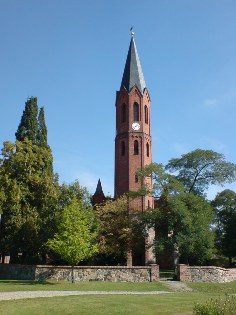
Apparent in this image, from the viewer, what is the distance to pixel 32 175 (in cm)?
3528

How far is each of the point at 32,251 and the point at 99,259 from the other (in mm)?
8739

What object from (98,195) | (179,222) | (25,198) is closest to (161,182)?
(179,222)

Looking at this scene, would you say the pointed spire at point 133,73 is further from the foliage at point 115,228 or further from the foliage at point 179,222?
the foliage at point 179,222

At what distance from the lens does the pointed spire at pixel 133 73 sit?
5406 centimetres

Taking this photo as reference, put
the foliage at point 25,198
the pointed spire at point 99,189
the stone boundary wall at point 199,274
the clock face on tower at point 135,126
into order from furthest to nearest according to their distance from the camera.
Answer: the pointed spire at point 99,189, the clock face on tower at point 135,126, the foliage at point 25,198, the stone boundary wall at point 199,274

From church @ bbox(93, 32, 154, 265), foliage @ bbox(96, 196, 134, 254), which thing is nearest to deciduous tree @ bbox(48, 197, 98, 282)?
foliage @ bbox(96, 196, 134, 254)

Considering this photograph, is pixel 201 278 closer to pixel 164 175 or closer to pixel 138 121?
pixel 164 175

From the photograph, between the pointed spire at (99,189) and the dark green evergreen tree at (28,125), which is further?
the pointed spire at (99,189)

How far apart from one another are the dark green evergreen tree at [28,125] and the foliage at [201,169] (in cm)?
1478

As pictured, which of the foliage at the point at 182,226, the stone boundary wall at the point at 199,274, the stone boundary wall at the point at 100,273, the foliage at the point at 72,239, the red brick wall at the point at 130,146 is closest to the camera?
the foliage at the point at 72,239

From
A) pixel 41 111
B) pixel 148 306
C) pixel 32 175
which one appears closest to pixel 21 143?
pixel 32 175

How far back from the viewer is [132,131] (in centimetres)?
5162

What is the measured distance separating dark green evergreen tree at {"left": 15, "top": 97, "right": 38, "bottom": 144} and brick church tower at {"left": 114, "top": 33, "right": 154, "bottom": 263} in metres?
14.4

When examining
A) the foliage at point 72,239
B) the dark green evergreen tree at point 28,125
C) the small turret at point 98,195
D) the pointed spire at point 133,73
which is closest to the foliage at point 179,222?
the foliage at point 72,239
